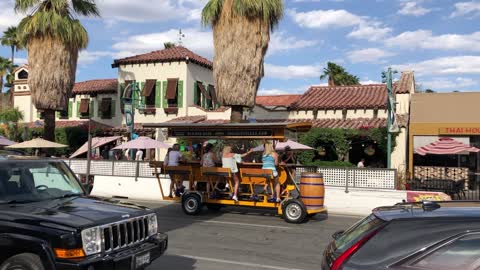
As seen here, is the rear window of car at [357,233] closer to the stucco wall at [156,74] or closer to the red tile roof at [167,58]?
the stucco wall at [156,74]

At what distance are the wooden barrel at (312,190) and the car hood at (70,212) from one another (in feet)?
22.5

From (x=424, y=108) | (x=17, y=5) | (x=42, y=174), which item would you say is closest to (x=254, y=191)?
(x=42, y=174)

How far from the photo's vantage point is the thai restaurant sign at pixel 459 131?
70.8 feet

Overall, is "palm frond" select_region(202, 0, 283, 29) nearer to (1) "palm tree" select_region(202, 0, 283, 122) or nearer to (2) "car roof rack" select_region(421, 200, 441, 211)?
(1) "palm tree" select_region(202, 0, 283, 122)

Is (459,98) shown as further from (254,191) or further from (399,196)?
(254,191)

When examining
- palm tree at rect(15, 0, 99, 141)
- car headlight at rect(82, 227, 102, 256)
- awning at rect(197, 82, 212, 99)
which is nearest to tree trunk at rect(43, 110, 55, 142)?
palm tree at rect(15, 0, 99, 141)

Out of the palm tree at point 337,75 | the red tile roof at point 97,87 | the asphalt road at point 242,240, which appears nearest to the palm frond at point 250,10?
the asphalt road at point 242,240

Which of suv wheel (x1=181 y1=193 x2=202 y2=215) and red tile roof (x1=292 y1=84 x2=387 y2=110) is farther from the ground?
red tile roof (x1=292 y1=84 x2=387 y2=110)

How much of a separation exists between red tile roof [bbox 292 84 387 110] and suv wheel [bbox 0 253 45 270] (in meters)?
21.8

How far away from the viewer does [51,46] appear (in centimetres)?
2239

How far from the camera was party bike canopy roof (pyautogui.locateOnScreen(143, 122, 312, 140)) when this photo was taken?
12.2 metres

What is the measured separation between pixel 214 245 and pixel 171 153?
5.68 m

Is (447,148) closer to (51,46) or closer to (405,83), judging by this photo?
(405,83)

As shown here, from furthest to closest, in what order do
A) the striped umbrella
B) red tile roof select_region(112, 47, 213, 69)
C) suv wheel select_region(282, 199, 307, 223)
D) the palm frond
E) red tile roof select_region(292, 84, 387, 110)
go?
red tile roof select_region(112, 47, 213, 69) → red tile roof select_region(292, 84, 387, 110) → the striped umbrella → the palm frond → suv wheel select_region(282, 199, 307, 223)
